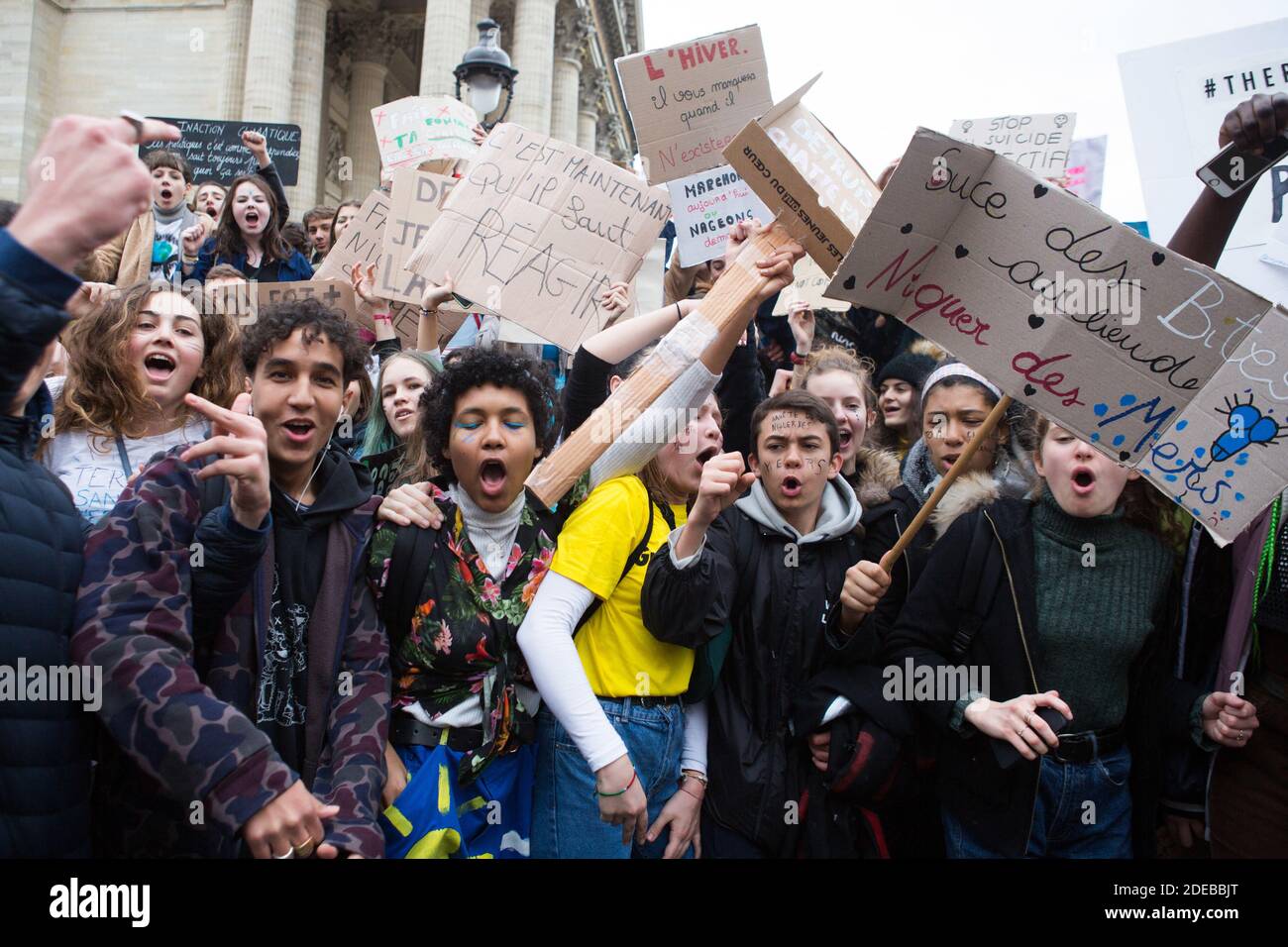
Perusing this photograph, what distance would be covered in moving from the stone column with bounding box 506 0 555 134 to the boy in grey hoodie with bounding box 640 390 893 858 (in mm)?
23449

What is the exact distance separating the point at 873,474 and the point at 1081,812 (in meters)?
1.71

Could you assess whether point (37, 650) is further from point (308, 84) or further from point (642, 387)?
point (308, 84)

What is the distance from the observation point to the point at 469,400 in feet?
9.87

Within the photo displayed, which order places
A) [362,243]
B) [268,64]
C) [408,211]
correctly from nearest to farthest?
[408,211] < [362,243] < [268,64]

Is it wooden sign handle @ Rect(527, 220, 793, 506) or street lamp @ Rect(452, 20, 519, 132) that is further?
street lamp @ Rect(452, 20, 519, 132)

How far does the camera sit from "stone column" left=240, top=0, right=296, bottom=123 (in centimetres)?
2002

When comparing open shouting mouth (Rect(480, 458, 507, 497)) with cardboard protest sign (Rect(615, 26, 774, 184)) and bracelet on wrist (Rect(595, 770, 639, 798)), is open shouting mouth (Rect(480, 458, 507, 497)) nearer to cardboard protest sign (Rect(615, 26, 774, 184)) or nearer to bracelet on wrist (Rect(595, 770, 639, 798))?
bracelet on wrist (Rect(595, 770, 639, 798))

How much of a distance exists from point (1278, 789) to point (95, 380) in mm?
4066

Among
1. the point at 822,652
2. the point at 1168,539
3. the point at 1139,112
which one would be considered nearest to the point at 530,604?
the point at 822,652

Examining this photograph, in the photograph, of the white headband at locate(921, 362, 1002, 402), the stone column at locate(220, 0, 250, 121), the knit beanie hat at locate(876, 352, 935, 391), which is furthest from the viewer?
the stone column at locate(220, 0, 250, 121)

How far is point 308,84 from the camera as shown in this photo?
70.9 ft

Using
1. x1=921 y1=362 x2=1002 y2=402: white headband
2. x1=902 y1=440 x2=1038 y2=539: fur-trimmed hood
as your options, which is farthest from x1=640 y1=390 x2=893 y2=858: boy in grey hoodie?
x1=921 y1=362 x2=1002 y2=402: white headband

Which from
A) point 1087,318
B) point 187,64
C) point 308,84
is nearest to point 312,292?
point 1087,318

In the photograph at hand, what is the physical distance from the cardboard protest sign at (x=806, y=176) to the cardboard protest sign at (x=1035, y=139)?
2.87 m
